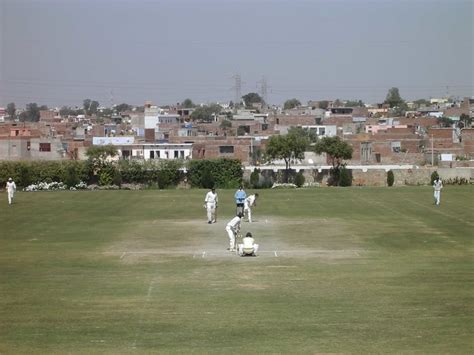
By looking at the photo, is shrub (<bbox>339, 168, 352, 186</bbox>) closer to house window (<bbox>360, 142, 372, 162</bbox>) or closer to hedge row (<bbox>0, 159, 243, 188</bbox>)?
hedge row (<bbox>0, 159, 243, 188</bbox>)

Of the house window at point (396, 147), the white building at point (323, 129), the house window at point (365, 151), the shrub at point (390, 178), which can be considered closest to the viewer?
the shrub at point (390, 178)

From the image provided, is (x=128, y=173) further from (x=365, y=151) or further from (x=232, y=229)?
(x=232, y=229)

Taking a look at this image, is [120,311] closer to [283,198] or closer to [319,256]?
[319,256]

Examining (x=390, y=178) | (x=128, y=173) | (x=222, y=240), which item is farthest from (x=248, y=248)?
(x=390, y=178)

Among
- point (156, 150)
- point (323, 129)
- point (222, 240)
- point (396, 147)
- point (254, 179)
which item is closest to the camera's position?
point (222, 240)

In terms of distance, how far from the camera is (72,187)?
70.6m

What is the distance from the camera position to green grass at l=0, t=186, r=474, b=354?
1838cm

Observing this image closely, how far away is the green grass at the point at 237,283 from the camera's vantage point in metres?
18.4

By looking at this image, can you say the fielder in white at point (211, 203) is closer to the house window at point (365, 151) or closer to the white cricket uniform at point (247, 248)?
the white cricket uniform at point (247, 248)

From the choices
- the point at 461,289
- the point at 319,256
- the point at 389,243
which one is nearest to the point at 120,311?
the point at 461,289

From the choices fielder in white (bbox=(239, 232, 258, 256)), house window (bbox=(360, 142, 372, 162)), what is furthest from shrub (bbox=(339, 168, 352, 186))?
fielder in white (bbox=(239, 232, 258, 256))

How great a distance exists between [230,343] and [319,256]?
42.9ft

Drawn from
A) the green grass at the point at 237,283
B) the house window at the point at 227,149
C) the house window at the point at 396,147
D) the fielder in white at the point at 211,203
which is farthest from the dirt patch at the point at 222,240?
the house window at the point at 396,147

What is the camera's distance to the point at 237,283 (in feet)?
82.5
